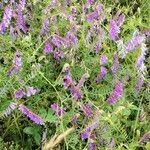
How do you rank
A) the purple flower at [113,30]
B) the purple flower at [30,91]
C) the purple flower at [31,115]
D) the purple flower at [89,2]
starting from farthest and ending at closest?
the purple flower at [89,2] → the purple flower at [113,30] → the purple flower at [30,91] → the purple flower at [31,115]

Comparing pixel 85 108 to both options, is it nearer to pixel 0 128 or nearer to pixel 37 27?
pixel 0 128

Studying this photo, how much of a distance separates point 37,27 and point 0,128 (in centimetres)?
74

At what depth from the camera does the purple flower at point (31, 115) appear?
2.14 m

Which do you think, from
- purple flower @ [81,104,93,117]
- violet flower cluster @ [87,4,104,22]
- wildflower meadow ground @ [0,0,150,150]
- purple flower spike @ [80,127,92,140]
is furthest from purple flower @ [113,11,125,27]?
purple flower spike @ [80,127,92,140]

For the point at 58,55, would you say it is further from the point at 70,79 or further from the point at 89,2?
the point at 89,2

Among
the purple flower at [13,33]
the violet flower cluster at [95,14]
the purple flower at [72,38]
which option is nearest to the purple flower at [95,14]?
the violet flower cluster at [95,14]

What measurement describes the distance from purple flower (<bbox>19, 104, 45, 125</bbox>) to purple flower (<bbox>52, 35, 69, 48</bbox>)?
0.51 m

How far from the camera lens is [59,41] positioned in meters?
2.52

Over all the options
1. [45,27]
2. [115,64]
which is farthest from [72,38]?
[115,64]

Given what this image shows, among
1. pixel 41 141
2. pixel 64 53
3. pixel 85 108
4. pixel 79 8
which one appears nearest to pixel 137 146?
pixel 85 108

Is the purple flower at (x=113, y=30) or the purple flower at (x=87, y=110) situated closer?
the purple flower at (x=87, y=110)

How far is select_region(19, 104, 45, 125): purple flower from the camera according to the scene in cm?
214

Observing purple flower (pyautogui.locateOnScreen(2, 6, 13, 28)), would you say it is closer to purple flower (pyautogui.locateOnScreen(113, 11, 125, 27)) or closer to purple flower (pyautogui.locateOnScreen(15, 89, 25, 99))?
purple flower (pyautogui.locateOnScreen(15, 89, 25, 99))

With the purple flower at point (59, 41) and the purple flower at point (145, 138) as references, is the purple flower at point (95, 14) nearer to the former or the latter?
the purple flower at point (59, 41)
